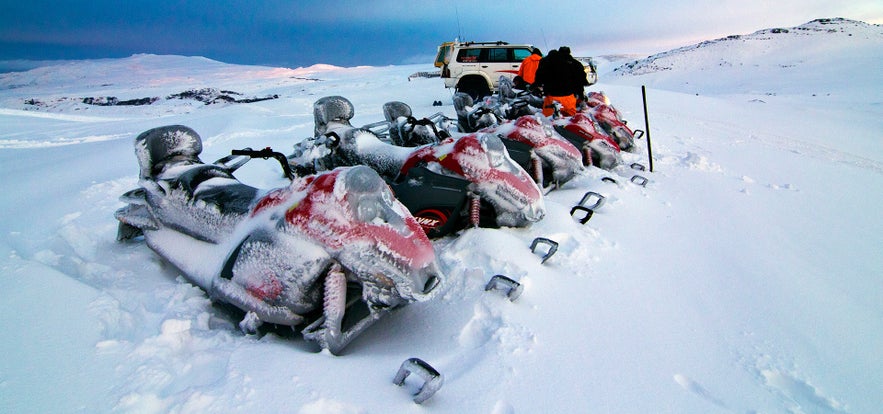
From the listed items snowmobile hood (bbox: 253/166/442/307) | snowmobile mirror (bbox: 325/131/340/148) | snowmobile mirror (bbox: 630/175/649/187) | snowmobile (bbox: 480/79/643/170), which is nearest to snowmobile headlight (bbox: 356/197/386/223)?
snowmobile hood (bbox: 253/166/442/307)

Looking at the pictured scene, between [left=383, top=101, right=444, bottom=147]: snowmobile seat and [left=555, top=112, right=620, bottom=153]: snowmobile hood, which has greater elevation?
[left=383, top=101, right=444, bottom=147]: snowmobile seat

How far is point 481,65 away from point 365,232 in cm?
1280

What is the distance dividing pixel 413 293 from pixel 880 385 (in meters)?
1.93

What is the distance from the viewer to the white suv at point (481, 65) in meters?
13.7

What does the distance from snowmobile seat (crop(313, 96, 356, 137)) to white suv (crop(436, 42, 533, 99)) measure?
9.89m

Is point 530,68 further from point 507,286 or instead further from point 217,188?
point 217,188

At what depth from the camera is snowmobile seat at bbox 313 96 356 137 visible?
13.8 feet

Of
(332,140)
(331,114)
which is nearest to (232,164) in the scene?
(332,140)

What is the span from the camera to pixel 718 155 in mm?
6188

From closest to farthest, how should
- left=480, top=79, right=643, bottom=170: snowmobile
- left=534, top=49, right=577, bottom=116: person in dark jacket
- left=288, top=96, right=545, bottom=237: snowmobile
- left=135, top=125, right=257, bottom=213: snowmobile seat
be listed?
left=135, top=125, right=257, bottom=213: snowmobile seat < left=288, top=96, right=545, bottom=237: snowmobile < left=480, top=79, right=643, bottom=170: snowmobile < left=534, top=49, right=577, bottom=116: person in dark jacket

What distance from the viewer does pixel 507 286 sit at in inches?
88.0

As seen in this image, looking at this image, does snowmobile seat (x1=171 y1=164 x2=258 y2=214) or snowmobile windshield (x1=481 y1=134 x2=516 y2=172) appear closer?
snowmobile seat (x1=171 y1=164 x2=258 y2=214)

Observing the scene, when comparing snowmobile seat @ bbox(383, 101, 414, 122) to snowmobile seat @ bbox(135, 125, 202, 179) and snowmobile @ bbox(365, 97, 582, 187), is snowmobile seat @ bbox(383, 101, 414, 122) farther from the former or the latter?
snowmobile seat @ bbox(135, 125, 202, 179)

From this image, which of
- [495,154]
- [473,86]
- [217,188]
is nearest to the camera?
[217,188]
